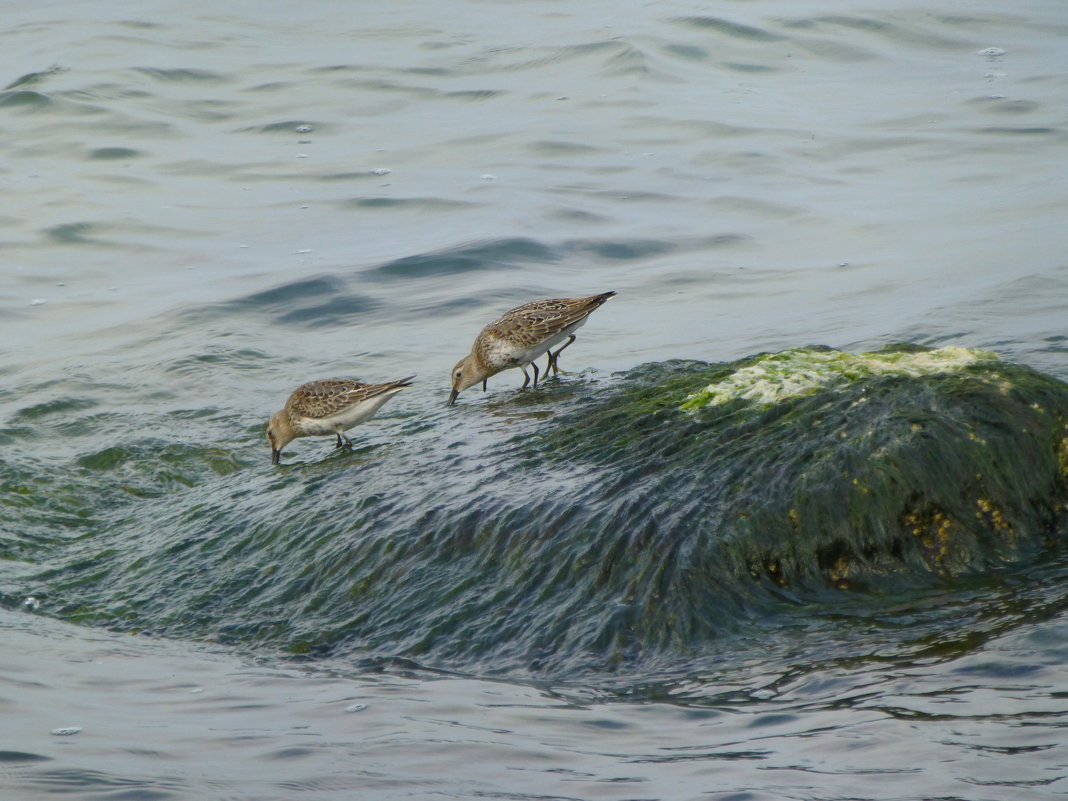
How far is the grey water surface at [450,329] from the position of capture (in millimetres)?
4008

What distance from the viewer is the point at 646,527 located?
5074 millimetres

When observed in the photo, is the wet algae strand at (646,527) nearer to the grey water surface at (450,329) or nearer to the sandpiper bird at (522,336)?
the grey water surface at (450,329)

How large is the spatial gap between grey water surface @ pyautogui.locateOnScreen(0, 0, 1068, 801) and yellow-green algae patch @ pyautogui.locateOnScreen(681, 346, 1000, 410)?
0.87 m

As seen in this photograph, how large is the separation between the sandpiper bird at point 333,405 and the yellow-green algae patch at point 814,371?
2.69 meters

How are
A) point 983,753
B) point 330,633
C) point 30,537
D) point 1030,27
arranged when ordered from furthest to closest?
point 1030,27 < point 30,537 < point 330,633 < point 983,753

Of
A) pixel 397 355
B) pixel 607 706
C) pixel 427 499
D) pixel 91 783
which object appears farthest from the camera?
pixel 397 355

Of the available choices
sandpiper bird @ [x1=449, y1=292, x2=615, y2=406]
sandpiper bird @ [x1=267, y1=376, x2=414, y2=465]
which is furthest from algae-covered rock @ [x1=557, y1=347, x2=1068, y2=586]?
sandpiper bird @ [x1=449, y1=292, x2=615, y2=406]

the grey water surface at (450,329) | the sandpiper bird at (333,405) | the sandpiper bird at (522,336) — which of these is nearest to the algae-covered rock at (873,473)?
the grey water surface at (450,329)

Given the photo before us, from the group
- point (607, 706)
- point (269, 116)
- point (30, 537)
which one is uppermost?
point (269, 116)

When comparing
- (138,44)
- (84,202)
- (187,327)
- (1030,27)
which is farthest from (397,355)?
(1030,27)

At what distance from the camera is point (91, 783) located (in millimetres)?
3795

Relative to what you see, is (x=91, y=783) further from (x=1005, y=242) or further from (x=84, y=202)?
(x=84, y=202)

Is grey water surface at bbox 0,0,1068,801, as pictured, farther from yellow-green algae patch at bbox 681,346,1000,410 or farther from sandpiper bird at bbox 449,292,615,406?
yellow-green algae patch at bbox 681,346,1000,410

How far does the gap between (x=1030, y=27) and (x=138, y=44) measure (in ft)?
50.5
